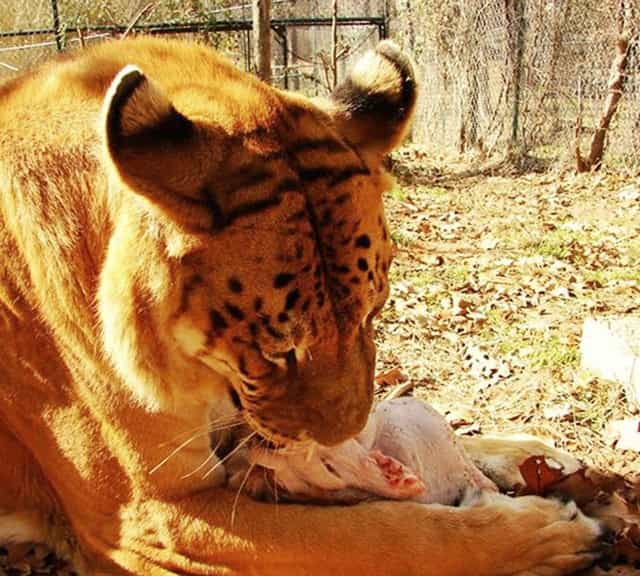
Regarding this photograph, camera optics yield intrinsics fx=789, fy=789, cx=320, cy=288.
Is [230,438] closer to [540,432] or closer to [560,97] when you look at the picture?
[540,432]

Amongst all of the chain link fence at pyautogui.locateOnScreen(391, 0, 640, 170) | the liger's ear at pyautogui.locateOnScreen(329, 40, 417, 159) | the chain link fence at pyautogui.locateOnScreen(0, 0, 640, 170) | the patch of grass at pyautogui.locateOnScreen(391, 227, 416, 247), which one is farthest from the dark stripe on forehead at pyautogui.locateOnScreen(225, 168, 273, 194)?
the chain link fence at pyautogui.locateOnScreen(391, 0, 640, 170)

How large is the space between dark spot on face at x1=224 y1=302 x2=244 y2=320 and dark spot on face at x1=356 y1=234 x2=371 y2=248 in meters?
0.38

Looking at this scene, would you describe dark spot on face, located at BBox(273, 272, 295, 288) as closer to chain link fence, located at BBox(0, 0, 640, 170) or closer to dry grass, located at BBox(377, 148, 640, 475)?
dry grass, located at BBox(377, 148, 640, 475)

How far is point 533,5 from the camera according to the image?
12.0 meters

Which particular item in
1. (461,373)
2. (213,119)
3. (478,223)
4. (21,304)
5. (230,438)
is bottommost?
(478,223)

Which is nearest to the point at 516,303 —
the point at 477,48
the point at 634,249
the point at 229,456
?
the point at 634,249

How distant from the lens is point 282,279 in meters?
2.07

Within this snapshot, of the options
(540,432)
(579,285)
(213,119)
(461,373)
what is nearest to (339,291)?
(213,119)

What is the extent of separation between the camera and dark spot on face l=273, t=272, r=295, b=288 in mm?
2066

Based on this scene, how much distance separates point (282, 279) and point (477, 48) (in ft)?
40.2

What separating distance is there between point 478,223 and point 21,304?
716 cm

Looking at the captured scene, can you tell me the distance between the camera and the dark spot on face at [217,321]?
2.13 m

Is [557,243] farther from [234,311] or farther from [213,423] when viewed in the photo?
[234,311]

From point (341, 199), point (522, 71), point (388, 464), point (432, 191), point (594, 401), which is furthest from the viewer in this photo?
point (522, 71)
